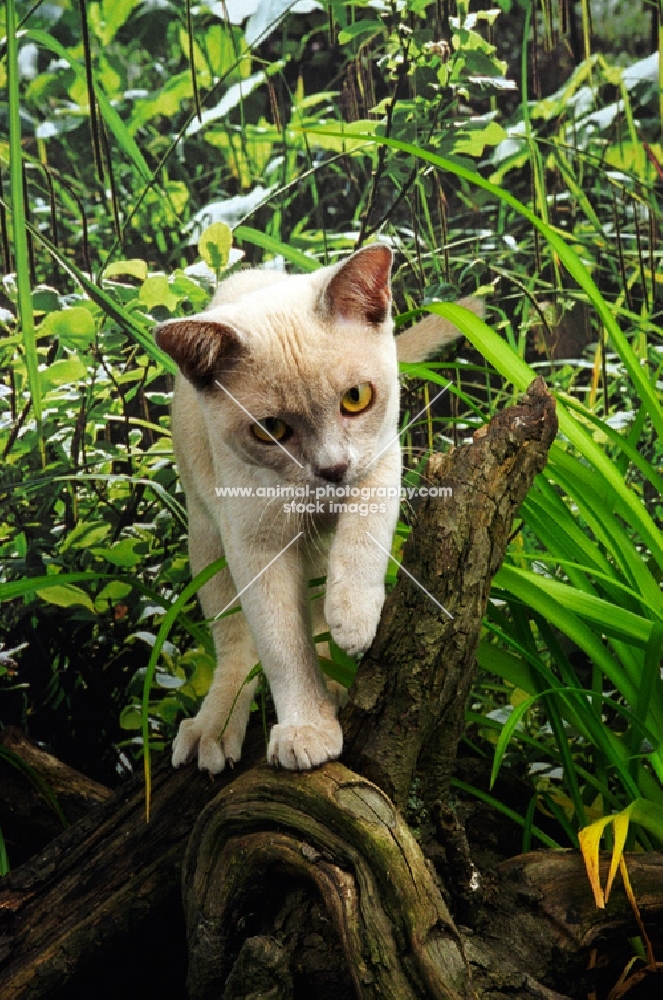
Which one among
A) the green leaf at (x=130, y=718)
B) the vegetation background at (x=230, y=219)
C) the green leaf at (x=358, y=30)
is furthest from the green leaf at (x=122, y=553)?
the green leaf at (x=358, y=30)

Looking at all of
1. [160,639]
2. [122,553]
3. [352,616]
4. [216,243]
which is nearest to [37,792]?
[122,553]

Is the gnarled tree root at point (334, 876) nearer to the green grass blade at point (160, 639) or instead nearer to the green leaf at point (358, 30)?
the green grass blade at point (160, 639)

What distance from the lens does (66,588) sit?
6.12 ft

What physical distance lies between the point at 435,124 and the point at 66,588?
1312 millimetres

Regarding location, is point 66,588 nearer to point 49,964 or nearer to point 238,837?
point 49,964

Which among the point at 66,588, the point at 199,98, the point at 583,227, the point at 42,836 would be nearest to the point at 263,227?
the point at 199,98

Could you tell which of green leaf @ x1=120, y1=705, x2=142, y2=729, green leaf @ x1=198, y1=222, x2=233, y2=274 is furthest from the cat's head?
green leaf @ x1=120, y1=705, x2=142, y2=729

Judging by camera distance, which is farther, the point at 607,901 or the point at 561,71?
the point at 561,71

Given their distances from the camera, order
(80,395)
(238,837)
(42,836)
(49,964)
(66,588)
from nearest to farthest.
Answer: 1. (238,837)
2. (49,964)
3. (42,836)
4. (66,588)
5. (80,395)

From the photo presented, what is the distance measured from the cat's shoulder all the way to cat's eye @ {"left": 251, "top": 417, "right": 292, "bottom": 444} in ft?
1.18

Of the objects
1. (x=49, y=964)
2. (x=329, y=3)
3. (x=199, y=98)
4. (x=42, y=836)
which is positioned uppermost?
(x=329, y=3)

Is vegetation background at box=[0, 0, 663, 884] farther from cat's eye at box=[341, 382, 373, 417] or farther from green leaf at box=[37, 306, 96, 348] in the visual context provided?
cat's eye at box=[341, 382, 373, 417]

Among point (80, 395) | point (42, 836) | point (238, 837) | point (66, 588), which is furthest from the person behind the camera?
point (80, 395)

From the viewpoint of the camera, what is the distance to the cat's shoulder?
55.5 inches
